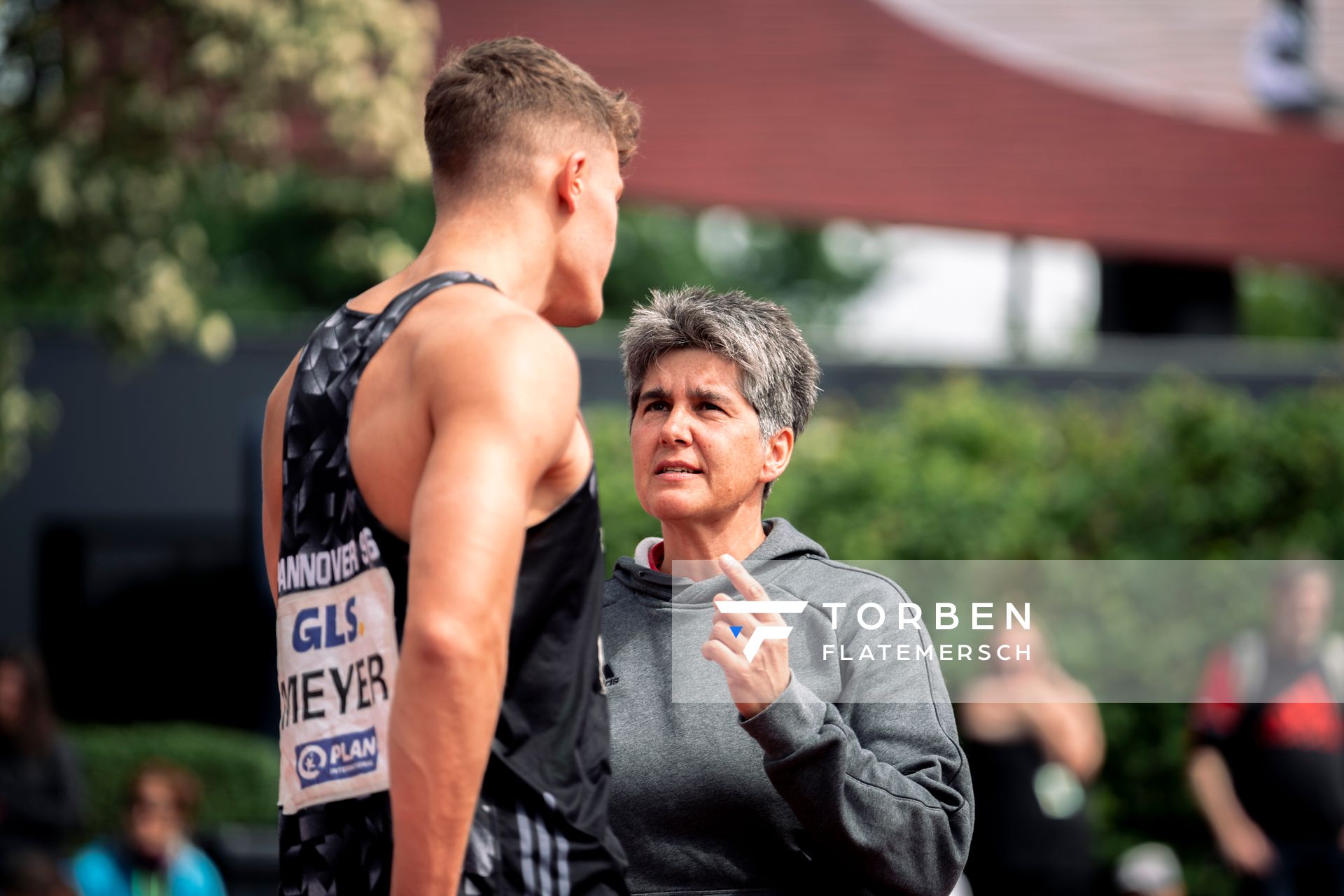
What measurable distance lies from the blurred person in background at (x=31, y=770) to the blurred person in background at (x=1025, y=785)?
429 centimetres

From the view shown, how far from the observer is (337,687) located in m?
2.05

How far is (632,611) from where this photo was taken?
281cm

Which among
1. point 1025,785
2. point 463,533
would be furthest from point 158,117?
point 463,533

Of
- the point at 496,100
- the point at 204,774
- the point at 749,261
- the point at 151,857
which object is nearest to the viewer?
the point at 496,100

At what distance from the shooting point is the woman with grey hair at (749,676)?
237 centimetres

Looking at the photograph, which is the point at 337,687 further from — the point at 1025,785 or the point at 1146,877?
the point at 1146,877

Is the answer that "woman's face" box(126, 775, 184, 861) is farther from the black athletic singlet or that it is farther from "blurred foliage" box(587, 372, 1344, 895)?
the black athletic singlet

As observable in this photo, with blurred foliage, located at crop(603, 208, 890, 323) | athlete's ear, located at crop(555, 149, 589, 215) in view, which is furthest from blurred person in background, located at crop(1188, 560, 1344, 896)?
blurred foliage, located at crop(603, 208, 890, 323)

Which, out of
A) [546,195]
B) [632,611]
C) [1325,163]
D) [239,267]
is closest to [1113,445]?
[1325,163]

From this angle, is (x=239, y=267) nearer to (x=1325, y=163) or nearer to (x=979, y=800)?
(x=1325, y=163)

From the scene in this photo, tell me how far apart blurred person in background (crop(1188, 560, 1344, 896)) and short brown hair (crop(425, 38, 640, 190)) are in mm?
5892

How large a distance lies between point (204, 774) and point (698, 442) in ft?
30.8

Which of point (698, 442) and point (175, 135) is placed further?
point (175, 135)

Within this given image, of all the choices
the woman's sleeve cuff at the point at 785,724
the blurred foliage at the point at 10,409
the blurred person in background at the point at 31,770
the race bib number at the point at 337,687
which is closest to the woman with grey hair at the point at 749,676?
the woman's sleeve cuff at the point at 785,724
